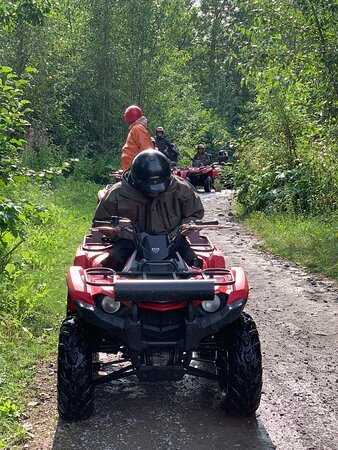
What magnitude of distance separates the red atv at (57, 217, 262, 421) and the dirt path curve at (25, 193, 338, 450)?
168 mm

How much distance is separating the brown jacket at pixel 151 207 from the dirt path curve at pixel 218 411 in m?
1.22

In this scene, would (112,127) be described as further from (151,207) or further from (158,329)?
(158,329)

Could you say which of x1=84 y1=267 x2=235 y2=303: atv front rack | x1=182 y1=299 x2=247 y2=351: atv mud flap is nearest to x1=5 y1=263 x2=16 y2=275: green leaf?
x1=84 y1=267 x2=235 y2=303: atv front rack

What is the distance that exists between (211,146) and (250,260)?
79.9 feet

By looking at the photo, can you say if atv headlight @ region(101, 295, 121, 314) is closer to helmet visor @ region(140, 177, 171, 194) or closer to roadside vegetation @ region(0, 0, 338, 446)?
roadside vegetation @ region(0, 0, 338, 446)

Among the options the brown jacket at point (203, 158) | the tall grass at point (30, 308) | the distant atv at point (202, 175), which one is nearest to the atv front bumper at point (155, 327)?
the tall grass at point (30, 308)

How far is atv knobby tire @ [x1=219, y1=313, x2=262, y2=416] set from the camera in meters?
4.04

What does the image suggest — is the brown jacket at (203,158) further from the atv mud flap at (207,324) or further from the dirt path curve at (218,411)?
the atv mud flap at (207,324)

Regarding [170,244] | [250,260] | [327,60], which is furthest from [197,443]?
[327,60]

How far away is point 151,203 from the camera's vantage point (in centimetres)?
483

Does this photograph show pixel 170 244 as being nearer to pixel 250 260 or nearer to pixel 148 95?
pixel 250 260

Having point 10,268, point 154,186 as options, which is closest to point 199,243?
point 154,186

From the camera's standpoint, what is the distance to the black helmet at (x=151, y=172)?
463 centimetres

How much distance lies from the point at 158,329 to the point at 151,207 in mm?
1162
